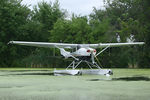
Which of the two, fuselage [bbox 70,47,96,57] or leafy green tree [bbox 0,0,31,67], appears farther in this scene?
leafy green tree [bbox 0,0,31,67]

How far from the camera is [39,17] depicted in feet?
107

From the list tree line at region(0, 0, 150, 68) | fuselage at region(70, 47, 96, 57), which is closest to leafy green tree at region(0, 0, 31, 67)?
tree line at region(0, 0, 150, 68)

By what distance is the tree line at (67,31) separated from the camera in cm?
2600

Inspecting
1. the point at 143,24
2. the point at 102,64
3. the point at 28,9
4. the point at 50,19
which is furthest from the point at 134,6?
the point at 28,9

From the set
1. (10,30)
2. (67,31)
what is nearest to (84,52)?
(67,31)

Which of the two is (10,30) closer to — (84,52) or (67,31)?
(67,31)

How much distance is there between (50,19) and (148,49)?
1103cm

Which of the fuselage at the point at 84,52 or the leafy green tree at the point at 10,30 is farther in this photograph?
the leafy green tree at the point at 10,30

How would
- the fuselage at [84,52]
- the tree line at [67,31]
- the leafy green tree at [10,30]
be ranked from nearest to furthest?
the fuselage at [84,52]
the tree line at [67,31]
the leafy green tree at [10,30]

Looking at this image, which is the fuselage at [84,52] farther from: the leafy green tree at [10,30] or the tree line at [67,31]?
the leafy green tree at [10,30]

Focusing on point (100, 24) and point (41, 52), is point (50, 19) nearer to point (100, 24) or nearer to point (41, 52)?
point (41, 52)

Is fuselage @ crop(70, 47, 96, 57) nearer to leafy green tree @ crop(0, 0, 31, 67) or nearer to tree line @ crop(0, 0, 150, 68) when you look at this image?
tree line @ crop(0, 0, 150, 68)

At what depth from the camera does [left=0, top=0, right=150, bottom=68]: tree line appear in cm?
2600

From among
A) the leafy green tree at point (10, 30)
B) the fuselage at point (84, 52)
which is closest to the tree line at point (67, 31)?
the leafy green tree at point (10, 30)
